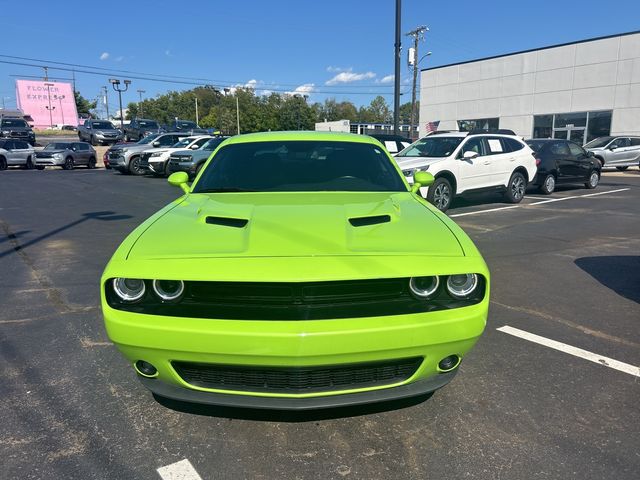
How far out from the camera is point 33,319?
14.3 ft

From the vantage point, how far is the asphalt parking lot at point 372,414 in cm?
237

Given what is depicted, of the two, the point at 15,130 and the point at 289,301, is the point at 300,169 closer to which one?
the point at 289,301

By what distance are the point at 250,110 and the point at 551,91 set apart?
71304 mm

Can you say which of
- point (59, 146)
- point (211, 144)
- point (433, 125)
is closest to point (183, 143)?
point (211, 144)

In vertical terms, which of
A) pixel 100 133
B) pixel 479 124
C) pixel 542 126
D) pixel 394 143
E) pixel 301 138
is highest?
pixel 479 124

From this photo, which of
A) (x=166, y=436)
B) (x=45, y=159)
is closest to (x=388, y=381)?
(x=166, y=436)

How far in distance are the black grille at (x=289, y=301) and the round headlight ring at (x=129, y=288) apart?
0.09 feet

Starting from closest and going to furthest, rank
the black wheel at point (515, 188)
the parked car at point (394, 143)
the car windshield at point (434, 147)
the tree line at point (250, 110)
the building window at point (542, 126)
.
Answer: the car windshield at point (434, 147), the black wheel at point (515, 188), the parked car at point (394, 143), the building window at point (542, 126), the tree line at point (250, 110)

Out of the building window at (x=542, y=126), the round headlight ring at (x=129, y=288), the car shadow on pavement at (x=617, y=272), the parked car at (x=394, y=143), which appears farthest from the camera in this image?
the building window at (x=542, y=126)

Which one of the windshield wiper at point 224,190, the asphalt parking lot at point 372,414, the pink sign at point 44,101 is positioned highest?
the pink sign at point 44,101

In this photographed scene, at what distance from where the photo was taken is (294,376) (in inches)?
89.2

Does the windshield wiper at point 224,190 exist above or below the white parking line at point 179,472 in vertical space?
above

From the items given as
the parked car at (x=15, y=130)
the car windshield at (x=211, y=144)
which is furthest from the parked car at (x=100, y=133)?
the car windshield at (x=211, y=144)

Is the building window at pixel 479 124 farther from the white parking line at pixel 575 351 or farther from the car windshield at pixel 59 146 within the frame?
the white parking line at pixel 575 351
